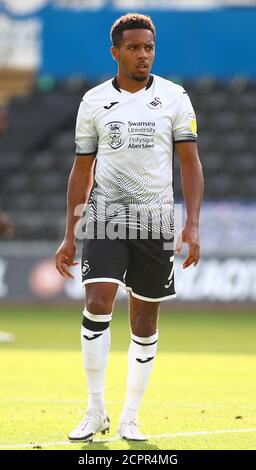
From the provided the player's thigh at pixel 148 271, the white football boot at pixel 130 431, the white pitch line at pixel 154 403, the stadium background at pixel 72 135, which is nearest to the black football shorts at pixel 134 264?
the player's thigh at pixel 148 271

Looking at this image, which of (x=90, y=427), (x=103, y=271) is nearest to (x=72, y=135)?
(x=103, y=271)

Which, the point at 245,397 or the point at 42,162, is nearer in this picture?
the point at 245,397

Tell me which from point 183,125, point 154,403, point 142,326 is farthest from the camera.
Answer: point 154,403

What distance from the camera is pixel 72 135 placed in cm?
2717

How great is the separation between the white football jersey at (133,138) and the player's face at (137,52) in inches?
5.7

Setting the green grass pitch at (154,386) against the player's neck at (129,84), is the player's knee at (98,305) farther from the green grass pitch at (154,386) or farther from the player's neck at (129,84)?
the player's neck at (129,84)

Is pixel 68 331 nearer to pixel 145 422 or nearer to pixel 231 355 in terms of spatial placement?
pixel 231 355

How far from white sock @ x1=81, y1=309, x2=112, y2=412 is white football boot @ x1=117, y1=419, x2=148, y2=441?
15cm

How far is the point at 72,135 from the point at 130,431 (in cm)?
2029

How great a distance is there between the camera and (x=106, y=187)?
24.0 feet

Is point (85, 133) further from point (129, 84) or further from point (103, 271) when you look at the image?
point (103, 271)

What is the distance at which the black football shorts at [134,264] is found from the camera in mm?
7199

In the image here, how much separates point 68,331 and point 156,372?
5.13m
